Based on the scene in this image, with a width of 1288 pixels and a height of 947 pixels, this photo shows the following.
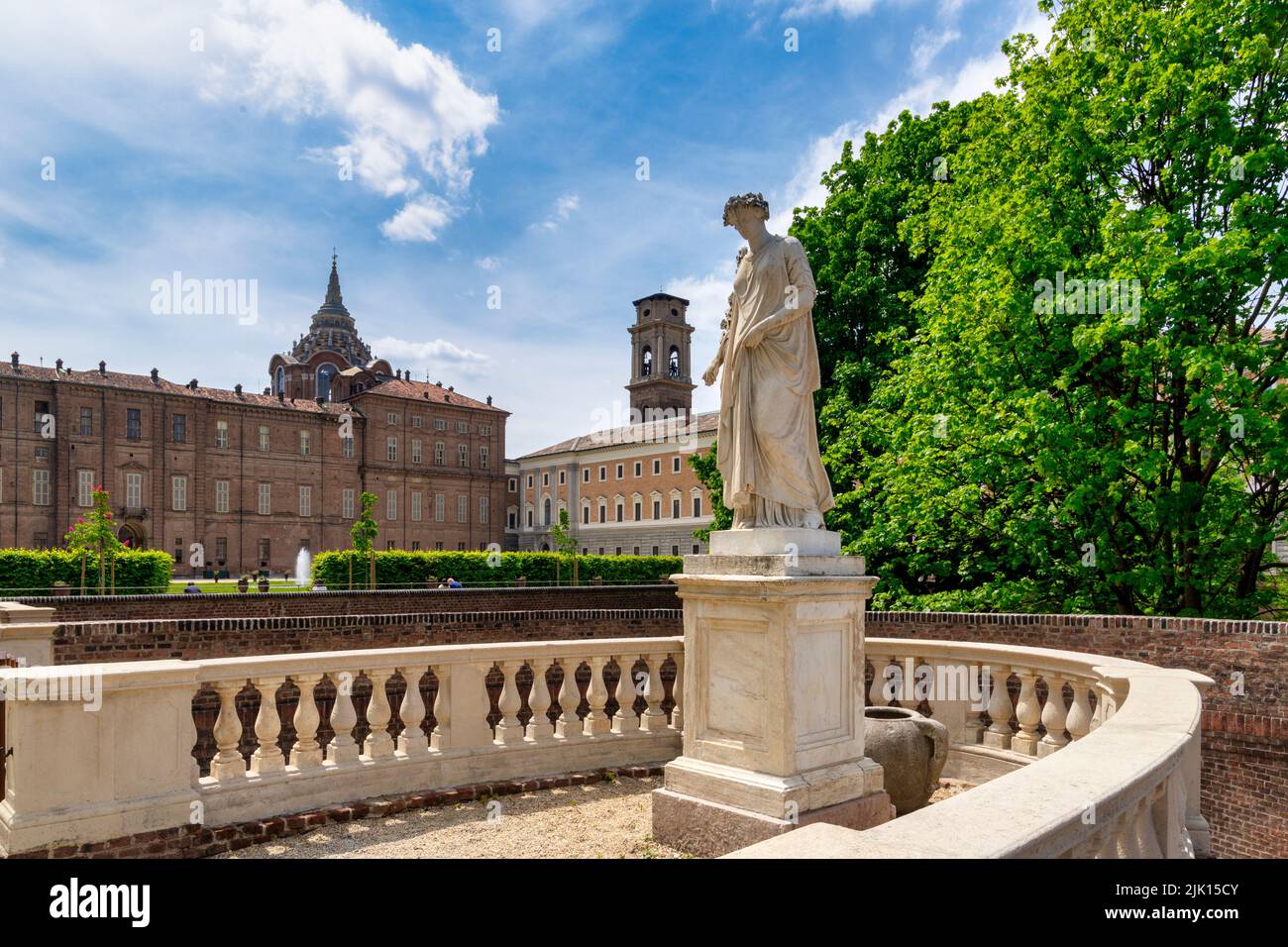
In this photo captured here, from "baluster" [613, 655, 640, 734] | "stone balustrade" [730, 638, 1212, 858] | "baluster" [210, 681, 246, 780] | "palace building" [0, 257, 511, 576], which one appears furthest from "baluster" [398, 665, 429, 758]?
"palace building" [0, 257, 511, 576]

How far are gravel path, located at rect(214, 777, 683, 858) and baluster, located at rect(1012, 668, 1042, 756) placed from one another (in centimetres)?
313

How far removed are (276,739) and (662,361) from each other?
6983 centimetres

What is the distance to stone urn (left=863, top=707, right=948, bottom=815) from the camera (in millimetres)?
5809

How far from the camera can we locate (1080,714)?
5945mm

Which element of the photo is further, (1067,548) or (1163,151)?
(1067,548)

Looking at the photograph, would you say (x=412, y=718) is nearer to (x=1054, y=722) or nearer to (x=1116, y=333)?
(x=1054, y=722)

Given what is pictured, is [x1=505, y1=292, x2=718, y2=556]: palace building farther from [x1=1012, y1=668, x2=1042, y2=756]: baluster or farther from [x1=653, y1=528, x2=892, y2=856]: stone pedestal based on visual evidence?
[x1=653, y1=528, x2=892, y2=856]: stone pedestal

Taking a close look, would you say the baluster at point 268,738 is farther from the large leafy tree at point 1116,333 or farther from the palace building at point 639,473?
the palace building at point 639,473

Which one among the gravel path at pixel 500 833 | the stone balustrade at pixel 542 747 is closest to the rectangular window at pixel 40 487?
→ the stone balustrade at pixel 542 747
